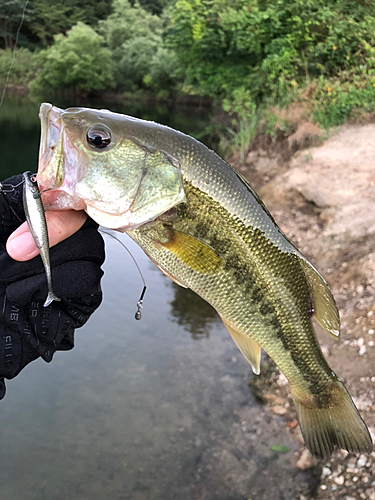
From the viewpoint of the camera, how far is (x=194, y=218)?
1.95m

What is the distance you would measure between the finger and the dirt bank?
3.07 m

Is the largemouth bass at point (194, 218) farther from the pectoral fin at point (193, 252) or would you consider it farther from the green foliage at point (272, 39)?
the green foliage at point (272, 39)

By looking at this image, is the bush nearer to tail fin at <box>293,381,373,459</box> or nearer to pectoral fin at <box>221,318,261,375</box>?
pectoral fin at <box>221,318,261,375</box>

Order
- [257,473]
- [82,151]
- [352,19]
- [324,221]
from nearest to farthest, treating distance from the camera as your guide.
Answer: [82,151] < [257,473] < [324,221] < [352,19]

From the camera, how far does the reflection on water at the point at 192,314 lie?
20.2 ft

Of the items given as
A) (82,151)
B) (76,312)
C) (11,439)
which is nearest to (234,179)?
(82,151)

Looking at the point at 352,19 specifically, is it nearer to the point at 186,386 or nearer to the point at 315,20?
the point at 315,20

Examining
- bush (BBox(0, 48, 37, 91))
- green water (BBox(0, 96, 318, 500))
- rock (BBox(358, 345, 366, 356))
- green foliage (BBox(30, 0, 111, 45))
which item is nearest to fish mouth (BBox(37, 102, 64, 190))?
green water (BBox(0, 96, 318, 500))

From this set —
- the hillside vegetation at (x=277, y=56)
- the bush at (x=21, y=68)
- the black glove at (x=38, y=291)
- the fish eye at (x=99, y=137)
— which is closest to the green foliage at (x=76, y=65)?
the bush at (x=21, y=68)

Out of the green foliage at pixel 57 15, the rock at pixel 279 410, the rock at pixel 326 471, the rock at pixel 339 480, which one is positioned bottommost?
the green foliage at pixel 57 15

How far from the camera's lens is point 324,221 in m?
8.15

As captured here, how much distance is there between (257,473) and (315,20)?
45.2 ft

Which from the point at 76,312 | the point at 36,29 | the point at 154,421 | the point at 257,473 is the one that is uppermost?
the point at 76,312

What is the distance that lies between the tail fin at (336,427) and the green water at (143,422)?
1.45 meters
